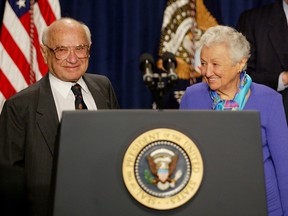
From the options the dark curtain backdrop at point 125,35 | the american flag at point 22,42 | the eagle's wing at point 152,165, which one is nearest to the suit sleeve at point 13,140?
the eagle's wing at point 152,165

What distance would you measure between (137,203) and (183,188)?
0.42ft

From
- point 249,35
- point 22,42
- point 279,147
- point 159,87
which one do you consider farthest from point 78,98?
point 249,35

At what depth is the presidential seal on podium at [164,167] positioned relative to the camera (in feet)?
4.76

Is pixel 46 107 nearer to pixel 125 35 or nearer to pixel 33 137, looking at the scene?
pixel 33 137

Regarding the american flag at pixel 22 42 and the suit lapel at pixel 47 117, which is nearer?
the suit lapel at pixel 47 117

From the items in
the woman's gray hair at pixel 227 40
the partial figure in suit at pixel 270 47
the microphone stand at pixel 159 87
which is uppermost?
the partial figure in suit at pixel 270 47

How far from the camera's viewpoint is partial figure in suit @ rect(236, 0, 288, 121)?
3377 millimetres

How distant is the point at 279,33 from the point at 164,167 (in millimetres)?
2287

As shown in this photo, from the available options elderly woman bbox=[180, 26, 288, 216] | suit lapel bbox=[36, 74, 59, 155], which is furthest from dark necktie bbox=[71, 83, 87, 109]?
elderly woman bbox=[180, 26, 288, 216]

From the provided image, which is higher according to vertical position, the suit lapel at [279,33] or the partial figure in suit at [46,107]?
the suit lapel at [279,33]

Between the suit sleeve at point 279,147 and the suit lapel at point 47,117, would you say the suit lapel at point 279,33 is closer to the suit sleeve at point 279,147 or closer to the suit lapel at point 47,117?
the suit sleeve at point 279,147

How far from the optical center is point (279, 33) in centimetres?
351

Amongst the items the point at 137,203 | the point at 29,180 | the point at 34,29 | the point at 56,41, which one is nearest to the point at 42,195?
the point at 29,180

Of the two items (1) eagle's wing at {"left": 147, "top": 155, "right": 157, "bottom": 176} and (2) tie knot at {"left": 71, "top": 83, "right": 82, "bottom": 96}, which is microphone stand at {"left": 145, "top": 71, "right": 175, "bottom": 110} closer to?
(1) eagle's wing at {"left": 147, "top": 155, "right": 157, "bottom": 176}
